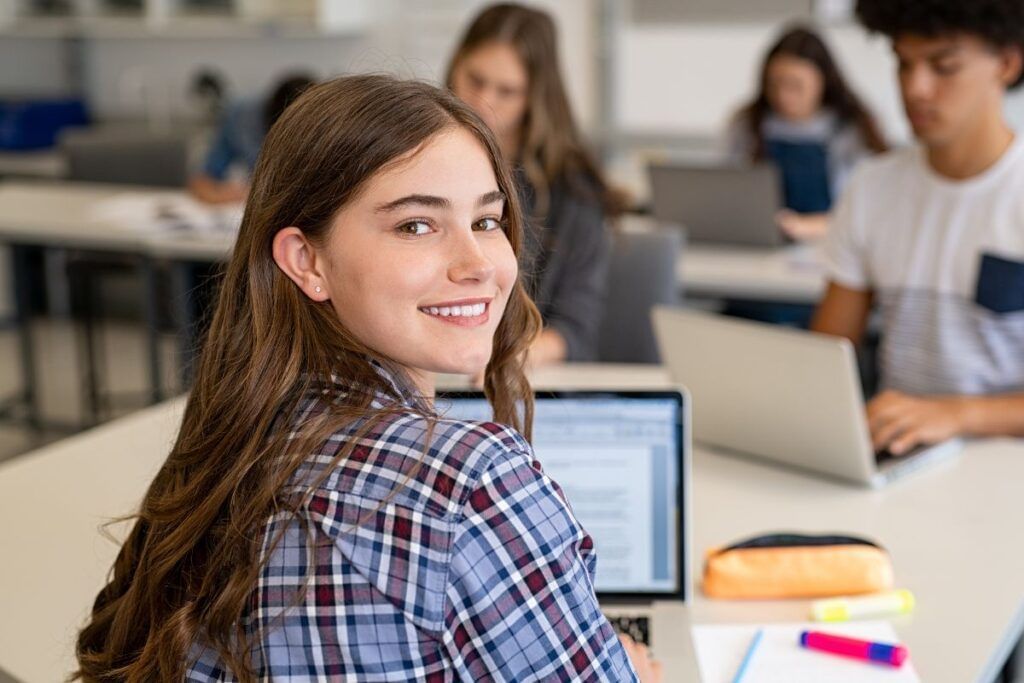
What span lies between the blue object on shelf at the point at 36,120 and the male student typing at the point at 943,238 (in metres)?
5.11

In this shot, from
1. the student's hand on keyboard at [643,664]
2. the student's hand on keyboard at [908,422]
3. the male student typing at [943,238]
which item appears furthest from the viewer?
the male student typing at [943,238]

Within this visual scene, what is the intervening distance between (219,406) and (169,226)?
2.82 metres

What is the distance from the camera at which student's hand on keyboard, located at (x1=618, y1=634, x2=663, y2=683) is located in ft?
3.64

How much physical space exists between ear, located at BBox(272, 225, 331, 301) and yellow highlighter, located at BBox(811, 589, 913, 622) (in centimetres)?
68

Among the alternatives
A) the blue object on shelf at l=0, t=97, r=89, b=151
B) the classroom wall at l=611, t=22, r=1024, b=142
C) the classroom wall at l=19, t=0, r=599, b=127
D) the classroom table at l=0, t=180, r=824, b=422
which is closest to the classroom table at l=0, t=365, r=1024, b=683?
the classroom table at l=0, t=180, r=824, b=422

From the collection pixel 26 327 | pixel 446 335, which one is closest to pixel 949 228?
pixel 446 335

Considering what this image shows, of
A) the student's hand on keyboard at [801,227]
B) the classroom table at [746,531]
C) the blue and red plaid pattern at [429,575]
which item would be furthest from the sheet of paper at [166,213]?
the blue and red plaid pattern at [429,575]

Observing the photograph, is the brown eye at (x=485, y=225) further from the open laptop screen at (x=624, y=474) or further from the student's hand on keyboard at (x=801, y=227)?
the student's hand on keyboard at (x=801, y=227)

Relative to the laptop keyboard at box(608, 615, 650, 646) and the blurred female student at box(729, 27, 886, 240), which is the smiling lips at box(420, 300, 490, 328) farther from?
the blurred female student at box(729, 27, 886, 240)

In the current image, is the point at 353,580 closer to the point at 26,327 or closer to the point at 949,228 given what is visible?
the point at 949,228

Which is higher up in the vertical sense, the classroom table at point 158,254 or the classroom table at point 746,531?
the classroom table at point 746,531

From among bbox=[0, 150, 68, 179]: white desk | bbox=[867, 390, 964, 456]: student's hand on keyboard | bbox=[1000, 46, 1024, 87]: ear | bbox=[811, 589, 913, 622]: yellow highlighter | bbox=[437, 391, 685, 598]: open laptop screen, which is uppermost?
bbox=[1000, 46, 1024, 87]: ear

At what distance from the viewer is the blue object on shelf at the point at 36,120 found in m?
6.21

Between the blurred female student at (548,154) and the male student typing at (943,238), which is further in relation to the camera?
the blurred female student at (548,154)
